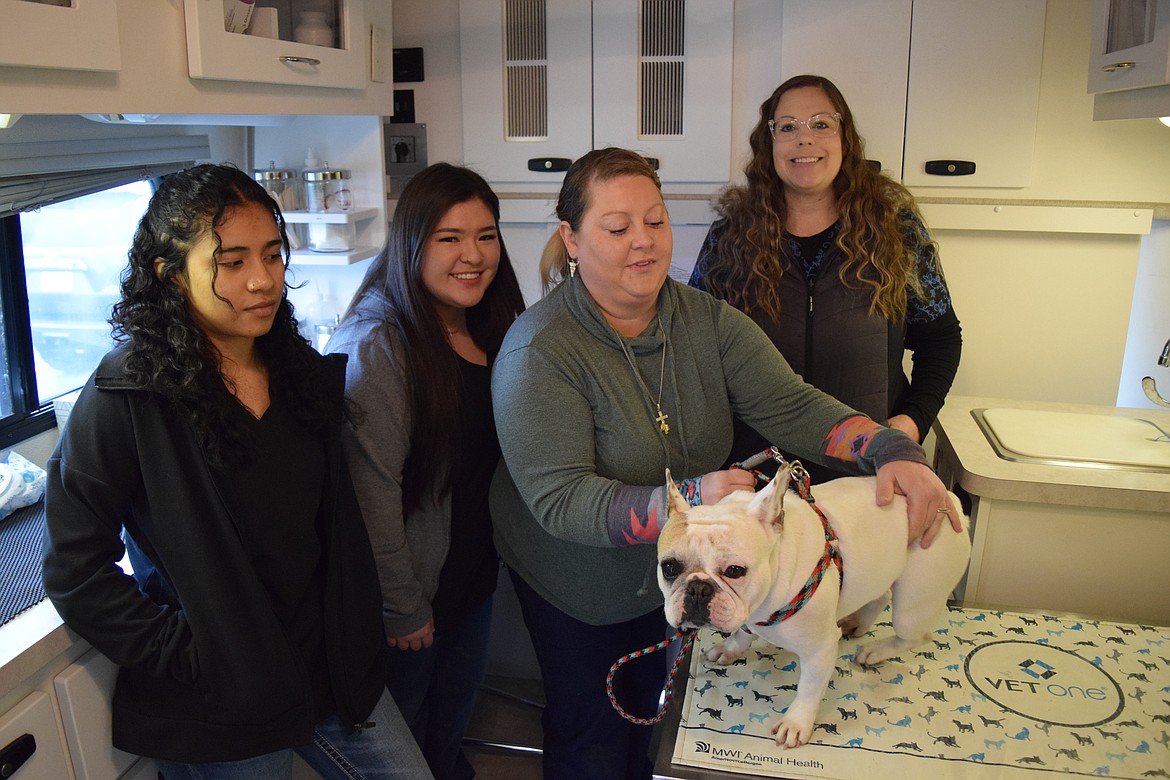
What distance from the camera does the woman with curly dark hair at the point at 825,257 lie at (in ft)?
5.35

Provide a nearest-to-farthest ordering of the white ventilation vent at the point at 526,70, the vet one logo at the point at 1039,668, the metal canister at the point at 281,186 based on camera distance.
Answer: the vet one logo at the point at 1039,668 → the metal canister at the point at 281,186 → the white ventilation vent at the point at 526,70

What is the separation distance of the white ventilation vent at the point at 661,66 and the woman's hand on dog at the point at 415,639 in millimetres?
1350

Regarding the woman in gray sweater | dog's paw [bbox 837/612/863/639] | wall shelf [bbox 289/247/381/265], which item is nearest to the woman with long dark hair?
the woman in gray sweater

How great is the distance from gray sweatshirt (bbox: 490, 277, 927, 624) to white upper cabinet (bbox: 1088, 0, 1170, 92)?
2.25ft

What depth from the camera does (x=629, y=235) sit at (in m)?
1.23

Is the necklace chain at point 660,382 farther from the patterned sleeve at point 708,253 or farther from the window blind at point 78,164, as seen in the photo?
the window blind at point 78,164

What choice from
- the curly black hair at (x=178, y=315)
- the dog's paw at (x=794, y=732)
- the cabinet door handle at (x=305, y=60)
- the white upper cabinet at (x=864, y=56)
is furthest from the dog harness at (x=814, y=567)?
the white upper cabinet at (x=864, y=56)

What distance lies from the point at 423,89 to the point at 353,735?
1700 mm

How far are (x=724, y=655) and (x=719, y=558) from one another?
344 mm

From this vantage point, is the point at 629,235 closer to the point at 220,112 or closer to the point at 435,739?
the point at 220,112

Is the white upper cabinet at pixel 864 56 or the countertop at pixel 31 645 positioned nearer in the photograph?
the countertop at pixel 31 645

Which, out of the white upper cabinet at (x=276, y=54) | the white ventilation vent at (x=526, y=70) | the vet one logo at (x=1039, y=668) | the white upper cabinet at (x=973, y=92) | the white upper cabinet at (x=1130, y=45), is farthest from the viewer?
the white ventilation vent at (x=526, y=70)

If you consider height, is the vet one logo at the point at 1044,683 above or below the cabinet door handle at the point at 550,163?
below

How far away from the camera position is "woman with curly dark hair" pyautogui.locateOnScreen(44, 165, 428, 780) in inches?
43.1
